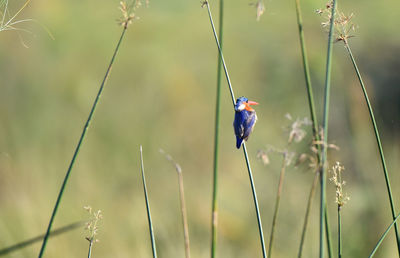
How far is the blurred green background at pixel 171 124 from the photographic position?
200 centimetres

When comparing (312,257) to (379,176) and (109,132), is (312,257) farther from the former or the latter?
(109,132)

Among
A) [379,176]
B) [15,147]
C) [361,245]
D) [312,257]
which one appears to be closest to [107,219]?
[15,147]

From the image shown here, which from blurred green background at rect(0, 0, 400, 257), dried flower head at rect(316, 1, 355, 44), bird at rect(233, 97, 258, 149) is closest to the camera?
dried flower head at rect(316, 1, 355, 44)

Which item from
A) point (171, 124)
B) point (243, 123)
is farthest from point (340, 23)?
point (171, 124)

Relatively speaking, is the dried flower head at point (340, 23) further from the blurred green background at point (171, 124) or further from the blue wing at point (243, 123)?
the blurred green background at point (171, 124)

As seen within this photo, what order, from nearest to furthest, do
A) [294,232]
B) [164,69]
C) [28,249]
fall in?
[28,249] < [294,232] < [164,69]

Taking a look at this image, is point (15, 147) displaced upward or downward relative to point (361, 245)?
upward

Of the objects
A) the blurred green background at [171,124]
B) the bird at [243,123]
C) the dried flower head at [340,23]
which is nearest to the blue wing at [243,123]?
the bird at [243,123]

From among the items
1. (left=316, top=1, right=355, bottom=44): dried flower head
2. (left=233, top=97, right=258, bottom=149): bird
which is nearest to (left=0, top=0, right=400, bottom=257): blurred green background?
(left=233, top=97, right=258, bottom=149): bird

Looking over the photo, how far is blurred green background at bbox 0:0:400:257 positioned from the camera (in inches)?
78.9

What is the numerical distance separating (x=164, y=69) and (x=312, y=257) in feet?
3.51

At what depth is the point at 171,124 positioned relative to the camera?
→ 7.11 ft

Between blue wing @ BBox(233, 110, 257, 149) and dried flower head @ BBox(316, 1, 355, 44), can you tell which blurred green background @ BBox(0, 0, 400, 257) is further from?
dried flower head @ BBox(316, 1, 355, 44)

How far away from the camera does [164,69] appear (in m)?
2.24
